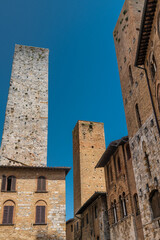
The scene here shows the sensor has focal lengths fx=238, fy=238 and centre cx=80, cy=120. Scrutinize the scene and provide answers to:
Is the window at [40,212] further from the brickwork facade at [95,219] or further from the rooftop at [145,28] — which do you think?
the rooftop at [145,28]

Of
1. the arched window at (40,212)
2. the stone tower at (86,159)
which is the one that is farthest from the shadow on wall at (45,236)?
the stone tower at (86,159)

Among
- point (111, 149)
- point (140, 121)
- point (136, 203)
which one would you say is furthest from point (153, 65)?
point (136, 203)

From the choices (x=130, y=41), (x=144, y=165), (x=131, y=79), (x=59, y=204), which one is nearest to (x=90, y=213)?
(x=59, y=204)

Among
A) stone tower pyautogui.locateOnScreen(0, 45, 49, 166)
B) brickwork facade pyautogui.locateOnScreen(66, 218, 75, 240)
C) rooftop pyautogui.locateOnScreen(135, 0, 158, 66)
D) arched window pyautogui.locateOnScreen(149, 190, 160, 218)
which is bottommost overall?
arched window pyautogui.locateOnScreen(149, 190, 160, 218)

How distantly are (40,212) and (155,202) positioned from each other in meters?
8.18

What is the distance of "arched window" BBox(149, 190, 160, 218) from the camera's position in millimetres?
12441

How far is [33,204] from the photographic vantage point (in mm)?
16953

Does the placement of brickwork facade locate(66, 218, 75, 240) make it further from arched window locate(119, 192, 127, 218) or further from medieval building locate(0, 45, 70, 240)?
arched window locate(119, 192, 127, 218)

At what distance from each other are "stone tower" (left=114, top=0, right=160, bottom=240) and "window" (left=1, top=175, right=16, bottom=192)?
8.78m

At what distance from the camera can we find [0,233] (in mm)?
15578

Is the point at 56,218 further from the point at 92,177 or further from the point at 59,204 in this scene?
the point at 92,177

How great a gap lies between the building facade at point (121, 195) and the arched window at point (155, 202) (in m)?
1.81

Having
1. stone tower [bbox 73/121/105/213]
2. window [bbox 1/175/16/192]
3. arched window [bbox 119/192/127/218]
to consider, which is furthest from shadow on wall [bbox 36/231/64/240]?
stone tower [bbox 73/121/105/213]

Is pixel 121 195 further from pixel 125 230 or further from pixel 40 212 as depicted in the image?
pixel 40 212
